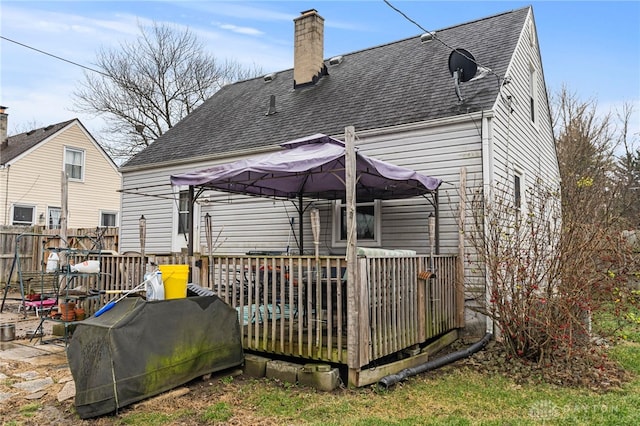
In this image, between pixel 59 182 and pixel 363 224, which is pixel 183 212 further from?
pixel 59 182

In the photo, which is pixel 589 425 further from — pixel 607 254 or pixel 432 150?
pixel 432 150

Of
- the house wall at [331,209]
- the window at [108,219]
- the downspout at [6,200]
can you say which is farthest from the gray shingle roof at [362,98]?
the window at [108,219]

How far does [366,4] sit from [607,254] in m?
4.77

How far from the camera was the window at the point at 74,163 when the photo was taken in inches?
749

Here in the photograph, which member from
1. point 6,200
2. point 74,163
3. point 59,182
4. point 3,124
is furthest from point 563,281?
point 3,124

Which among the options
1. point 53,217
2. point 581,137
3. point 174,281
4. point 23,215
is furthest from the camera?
point 53,217

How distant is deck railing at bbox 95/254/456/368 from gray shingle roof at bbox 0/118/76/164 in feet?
48.9

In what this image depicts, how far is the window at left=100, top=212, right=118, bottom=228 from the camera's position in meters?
20.1

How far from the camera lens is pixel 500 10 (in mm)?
10305

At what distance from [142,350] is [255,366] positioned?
4.73 feet

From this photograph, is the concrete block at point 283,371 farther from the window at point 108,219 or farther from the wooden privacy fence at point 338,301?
the window at point 108,219

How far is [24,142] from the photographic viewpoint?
18969 millimetres

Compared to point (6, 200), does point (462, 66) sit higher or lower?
higher

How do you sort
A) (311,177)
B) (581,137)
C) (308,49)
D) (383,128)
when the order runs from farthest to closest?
1. (581,137)
2. (308,49)
3. (383,128)
4. (311,177)
